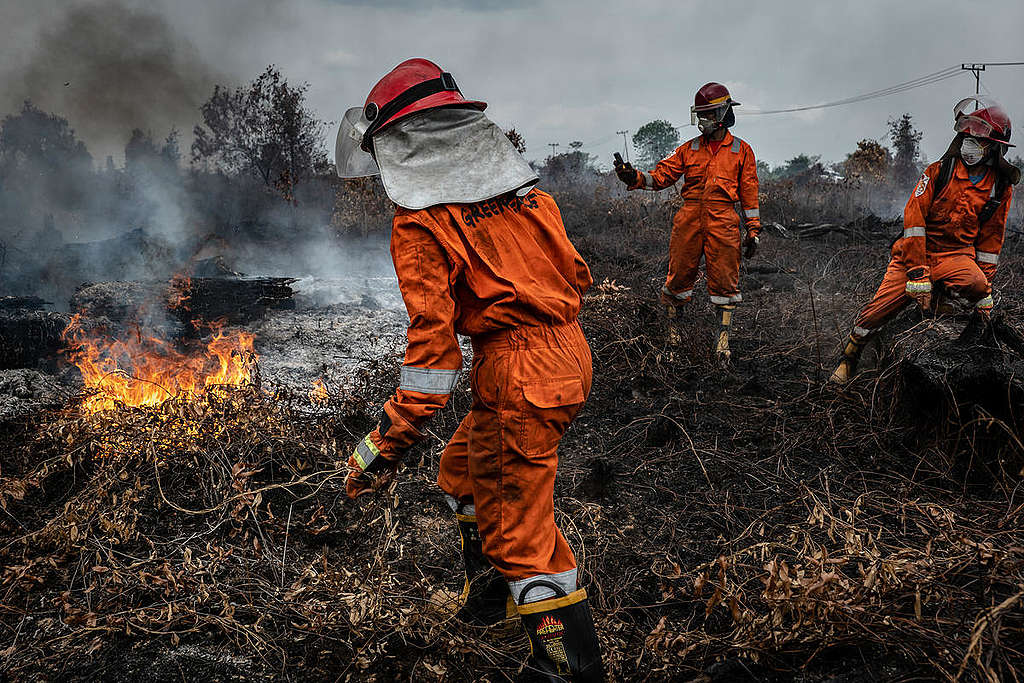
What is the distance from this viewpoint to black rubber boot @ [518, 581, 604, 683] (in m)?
2.02

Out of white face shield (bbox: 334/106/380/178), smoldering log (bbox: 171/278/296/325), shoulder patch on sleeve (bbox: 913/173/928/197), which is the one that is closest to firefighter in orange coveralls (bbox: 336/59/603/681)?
white face shield (bbox: 334/106/380/178)

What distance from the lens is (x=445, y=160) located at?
2.12 m

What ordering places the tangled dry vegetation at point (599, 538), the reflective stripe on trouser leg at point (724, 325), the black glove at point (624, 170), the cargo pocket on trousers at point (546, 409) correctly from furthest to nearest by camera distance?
the reflective stripe on trouser leg at point (724, 325), the black glove at point (624, 170), the tangled dry vegetation at point (599, 538), the cargo pocket on trousers at point (546, 409)

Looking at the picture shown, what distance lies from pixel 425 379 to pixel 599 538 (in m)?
1.71

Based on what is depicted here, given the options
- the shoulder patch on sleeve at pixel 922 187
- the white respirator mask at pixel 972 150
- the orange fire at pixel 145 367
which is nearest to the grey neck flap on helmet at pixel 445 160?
the orange fire at pixel 145 367

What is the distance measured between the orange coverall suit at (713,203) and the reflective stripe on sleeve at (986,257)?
1739 mm

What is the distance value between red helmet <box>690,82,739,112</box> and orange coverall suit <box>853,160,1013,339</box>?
181 centimetres

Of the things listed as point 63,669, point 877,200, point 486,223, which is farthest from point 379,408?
point 877,200

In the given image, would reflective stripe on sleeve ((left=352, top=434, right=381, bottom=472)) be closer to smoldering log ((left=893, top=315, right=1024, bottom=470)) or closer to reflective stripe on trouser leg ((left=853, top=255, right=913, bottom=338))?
smoldering log ((left=893, top=315, right=1024, bottom=470))

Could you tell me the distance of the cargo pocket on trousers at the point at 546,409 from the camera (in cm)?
202

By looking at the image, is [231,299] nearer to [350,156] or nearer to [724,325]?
[350,156]

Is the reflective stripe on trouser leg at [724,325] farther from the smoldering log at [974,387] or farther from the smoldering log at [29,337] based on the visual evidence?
the smoldering log at [29,337]

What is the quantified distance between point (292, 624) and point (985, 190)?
5317 millimetres

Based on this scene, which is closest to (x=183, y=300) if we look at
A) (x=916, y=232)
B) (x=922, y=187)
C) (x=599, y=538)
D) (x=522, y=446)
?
(x=599, y=538)
